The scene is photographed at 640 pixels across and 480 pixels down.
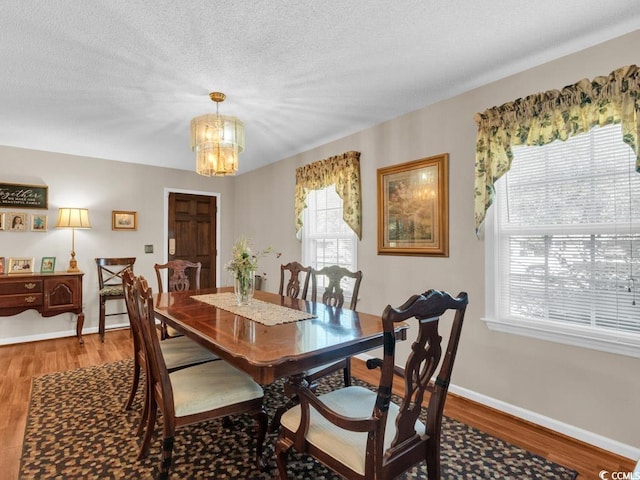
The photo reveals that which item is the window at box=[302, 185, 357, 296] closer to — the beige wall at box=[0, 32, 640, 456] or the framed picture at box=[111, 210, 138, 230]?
the beige wall at box=[0, 32, 640, 456]

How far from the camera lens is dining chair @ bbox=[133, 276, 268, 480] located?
1709mm

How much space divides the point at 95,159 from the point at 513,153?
513 cm

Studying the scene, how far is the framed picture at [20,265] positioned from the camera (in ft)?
14.0

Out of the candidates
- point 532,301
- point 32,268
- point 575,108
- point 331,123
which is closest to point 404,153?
point 331,123

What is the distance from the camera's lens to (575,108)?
7.14 feet

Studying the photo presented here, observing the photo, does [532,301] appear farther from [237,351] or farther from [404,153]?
[237,351]

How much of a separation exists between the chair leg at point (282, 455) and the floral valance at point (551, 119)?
79.4 inches

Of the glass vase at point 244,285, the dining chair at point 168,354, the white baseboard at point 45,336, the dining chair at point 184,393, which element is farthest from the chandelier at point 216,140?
the white baseboard at point 45,336

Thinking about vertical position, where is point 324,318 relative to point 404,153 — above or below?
below

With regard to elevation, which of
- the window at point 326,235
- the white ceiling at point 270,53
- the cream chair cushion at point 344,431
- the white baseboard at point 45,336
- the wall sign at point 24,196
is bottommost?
the white baseboard at point 45,336

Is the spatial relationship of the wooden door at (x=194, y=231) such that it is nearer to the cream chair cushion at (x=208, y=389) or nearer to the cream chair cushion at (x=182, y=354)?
the cream chair cushion at (x=182, y=354)

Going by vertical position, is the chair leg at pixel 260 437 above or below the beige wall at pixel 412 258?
below

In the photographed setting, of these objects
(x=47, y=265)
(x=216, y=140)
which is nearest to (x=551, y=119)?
(x=216, y=140)

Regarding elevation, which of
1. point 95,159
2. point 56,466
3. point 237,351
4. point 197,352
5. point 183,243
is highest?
point 95,159
